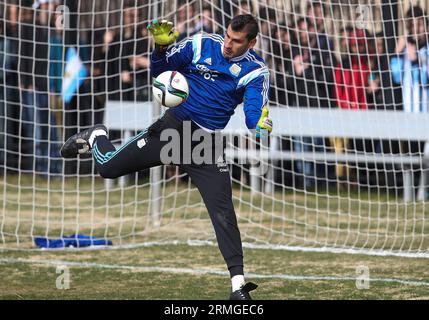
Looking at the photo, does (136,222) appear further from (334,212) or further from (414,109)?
(414,109)

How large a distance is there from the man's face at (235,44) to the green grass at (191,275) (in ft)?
6.24

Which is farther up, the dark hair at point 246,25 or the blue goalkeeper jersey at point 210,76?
the dark hair at point 246,25

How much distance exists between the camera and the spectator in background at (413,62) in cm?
1110

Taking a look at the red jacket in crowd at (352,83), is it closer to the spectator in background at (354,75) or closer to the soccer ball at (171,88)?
the spectator in background at (354,75)

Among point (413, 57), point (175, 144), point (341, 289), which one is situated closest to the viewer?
point (175, 144)

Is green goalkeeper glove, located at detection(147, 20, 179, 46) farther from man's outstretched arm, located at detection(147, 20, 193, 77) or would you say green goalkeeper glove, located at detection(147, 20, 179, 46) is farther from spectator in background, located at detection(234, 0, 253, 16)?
spectator in background, located at detection(234, 0, 253, 16)

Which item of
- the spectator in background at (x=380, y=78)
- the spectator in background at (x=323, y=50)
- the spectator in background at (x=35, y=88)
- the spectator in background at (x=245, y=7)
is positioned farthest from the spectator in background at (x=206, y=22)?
the spectator in background at (x=35, y=88)

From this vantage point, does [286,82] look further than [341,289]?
Yes

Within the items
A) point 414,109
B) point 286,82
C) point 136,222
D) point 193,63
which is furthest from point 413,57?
point 193,63

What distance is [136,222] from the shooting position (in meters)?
11.7

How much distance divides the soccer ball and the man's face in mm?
363

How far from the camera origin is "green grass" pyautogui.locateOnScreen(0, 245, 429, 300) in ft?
25.1

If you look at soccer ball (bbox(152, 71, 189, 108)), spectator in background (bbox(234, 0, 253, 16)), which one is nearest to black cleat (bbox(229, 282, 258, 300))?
soccer ball (bbox(152, 71, 189, 108))

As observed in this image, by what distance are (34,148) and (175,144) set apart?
7635mm
